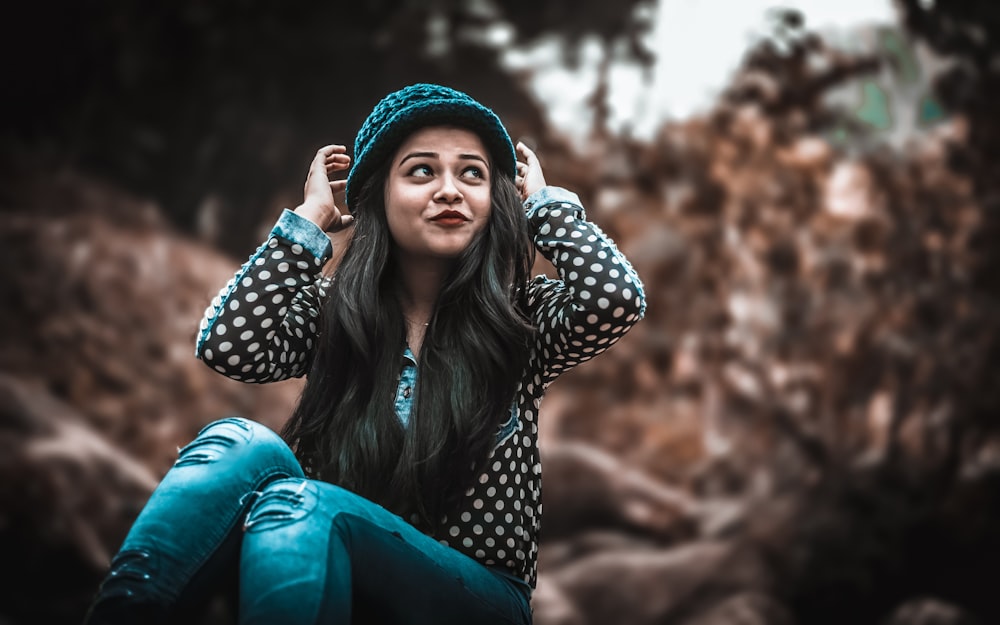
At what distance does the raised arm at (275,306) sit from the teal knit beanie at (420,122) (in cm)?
8

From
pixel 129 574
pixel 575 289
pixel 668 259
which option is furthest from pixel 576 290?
pixel 668 259

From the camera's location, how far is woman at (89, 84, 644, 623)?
39.7 inches

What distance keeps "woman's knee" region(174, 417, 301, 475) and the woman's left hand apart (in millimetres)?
510

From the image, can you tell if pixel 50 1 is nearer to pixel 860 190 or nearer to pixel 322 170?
pixel 322 170

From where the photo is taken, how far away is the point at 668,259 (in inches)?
166

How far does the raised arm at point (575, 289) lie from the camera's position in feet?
4.00

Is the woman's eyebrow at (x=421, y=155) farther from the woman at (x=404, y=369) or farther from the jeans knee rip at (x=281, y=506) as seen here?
the jeans knee rip at (x=281, y=506)

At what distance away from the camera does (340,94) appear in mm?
4070

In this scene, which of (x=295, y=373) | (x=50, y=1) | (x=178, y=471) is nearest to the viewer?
(x=178, y=471)

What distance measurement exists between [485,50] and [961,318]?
2258 mm

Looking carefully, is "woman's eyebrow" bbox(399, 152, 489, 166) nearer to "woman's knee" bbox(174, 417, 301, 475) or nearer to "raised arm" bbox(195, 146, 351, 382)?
"raised arm" bbox(195, 146, 351, 382)

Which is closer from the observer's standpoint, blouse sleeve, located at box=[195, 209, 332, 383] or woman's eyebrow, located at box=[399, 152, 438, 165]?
blouse sleeve, located at box=[195, 209, 332, 383]

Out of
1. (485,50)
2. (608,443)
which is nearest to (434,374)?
(608,443)

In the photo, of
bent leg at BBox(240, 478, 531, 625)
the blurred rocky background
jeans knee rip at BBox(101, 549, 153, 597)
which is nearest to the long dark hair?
bent leg at BBox(240, 478, 531, 625)
